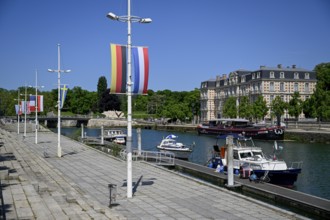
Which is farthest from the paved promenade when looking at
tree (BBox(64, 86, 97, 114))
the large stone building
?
tree (BBox(64, 86, 97, 114))

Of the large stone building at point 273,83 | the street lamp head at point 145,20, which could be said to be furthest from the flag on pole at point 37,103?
the large stone building at point 273,83

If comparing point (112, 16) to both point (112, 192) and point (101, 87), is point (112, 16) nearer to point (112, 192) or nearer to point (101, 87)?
point (112, 192)

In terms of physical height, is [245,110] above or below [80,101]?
below

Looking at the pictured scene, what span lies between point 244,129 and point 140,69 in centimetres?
6140

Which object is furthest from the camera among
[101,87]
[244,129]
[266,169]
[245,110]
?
[101,87]

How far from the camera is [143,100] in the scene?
584 ft

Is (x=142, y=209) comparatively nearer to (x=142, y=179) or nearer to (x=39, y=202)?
(x=39, y=202)

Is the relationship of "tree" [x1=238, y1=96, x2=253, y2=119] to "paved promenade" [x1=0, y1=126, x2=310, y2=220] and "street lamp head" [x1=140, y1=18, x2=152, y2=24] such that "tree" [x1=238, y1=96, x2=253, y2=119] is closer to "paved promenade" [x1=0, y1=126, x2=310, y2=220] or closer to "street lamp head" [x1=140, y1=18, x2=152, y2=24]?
"paved promenade" [x1=0, y1=126, x2=310, y2=220]

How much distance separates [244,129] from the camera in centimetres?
7488

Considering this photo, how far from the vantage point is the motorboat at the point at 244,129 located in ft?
226

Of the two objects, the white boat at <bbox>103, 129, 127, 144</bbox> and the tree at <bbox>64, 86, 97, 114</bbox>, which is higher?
the tree at <bbox>64, 86, 97, 114</bbox>

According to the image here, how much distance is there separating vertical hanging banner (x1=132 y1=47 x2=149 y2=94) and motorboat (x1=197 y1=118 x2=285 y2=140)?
52.3 m

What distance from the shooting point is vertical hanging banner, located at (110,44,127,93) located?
15.4m

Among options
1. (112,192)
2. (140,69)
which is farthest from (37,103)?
(112,192)
